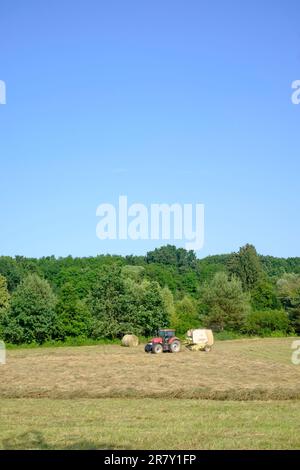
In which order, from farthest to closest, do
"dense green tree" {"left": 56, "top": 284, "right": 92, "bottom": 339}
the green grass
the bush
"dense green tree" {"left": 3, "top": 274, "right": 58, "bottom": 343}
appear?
the bush → "dense green tree" {"left": 56, "top": 284, "right": 92, "bottom": 339} → "dense green tree" {"left": 3, "top": 274, "right": 58, "bottom": 343} → the green grass

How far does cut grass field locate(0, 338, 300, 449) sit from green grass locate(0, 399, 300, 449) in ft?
0.07

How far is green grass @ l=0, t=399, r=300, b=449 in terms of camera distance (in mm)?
10797

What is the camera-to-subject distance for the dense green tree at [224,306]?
184ft

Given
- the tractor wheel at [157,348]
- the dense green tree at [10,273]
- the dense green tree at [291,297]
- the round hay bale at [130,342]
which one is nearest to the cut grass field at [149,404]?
the tractor wheel at [157,348]

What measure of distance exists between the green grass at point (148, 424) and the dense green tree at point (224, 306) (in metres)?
39.8

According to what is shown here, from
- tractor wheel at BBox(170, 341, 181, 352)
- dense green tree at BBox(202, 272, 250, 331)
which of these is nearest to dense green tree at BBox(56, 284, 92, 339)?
dense green tree at BBox(202, 272, 250, 331)

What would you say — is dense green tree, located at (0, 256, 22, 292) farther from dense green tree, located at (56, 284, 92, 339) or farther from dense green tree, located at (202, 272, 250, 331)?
dense green tree, located at (56, 284, 92, 339)

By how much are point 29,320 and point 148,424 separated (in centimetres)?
3559

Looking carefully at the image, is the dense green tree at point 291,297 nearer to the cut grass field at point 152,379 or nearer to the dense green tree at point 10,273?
the cut grass field at point 152,379

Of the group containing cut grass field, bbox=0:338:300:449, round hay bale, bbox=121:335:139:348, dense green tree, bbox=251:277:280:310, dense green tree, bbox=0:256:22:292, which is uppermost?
dense green tree, bbox=0:256:22:292

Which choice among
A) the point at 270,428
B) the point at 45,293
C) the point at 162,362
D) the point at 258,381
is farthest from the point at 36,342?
the point at 270,428

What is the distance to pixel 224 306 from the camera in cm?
5688

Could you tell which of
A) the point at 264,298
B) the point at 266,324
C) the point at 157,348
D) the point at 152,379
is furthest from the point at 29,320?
the point at 264,298

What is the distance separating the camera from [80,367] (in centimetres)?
2345
